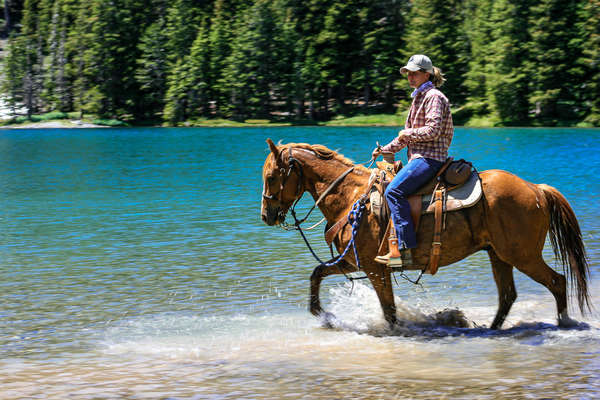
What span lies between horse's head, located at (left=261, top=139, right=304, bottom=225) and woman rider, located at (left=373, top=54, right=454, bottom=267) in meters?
1.22

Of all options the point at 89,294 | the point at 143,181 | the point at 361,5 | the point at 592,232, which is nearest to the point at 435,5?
the point at 361,5

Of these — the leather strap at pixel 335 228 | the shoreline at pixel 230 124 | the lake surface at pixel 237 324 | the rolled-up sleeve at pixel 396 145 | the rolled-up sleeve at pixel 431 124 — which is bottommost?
the shoreline at pixel 230 124

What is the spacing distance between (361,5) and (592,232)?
356 ft

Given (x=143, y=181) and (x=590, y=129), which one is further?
(x=590, y=129)

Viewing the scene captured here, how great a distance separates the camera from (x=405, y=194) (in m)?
9.00

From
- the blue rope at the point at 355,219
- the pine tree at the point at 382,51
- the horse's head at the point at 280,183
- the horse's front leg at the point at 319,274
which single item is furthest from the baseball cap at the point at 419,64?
the pine tree at the point at 382,51

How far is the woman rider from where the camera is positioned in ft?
29.1

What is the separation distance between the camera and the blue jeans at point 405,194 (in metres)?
8.96

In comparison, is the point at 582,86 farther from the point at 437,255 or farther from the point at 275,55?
the point at 437,255

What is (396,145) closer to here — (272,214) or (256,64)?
(272,214)

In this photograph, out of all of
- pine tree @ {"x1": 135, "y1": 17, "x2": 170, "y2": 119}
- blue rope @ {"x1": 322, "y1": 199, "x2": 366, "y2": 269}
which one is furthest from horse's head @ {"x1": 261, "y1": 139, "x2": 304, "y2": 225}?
pine tree @ {"x1": 135, "y1": 17, "x2": 170, "y2": 119}

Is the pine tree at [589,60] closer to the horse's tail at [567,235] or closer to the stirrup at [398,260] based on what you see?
the horse's tail at [567,235]

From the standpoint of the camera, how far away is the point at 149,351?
9383 millimetres

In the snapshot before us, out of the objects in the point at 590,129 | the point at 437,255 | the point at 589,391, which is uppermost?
the point at 437,255
